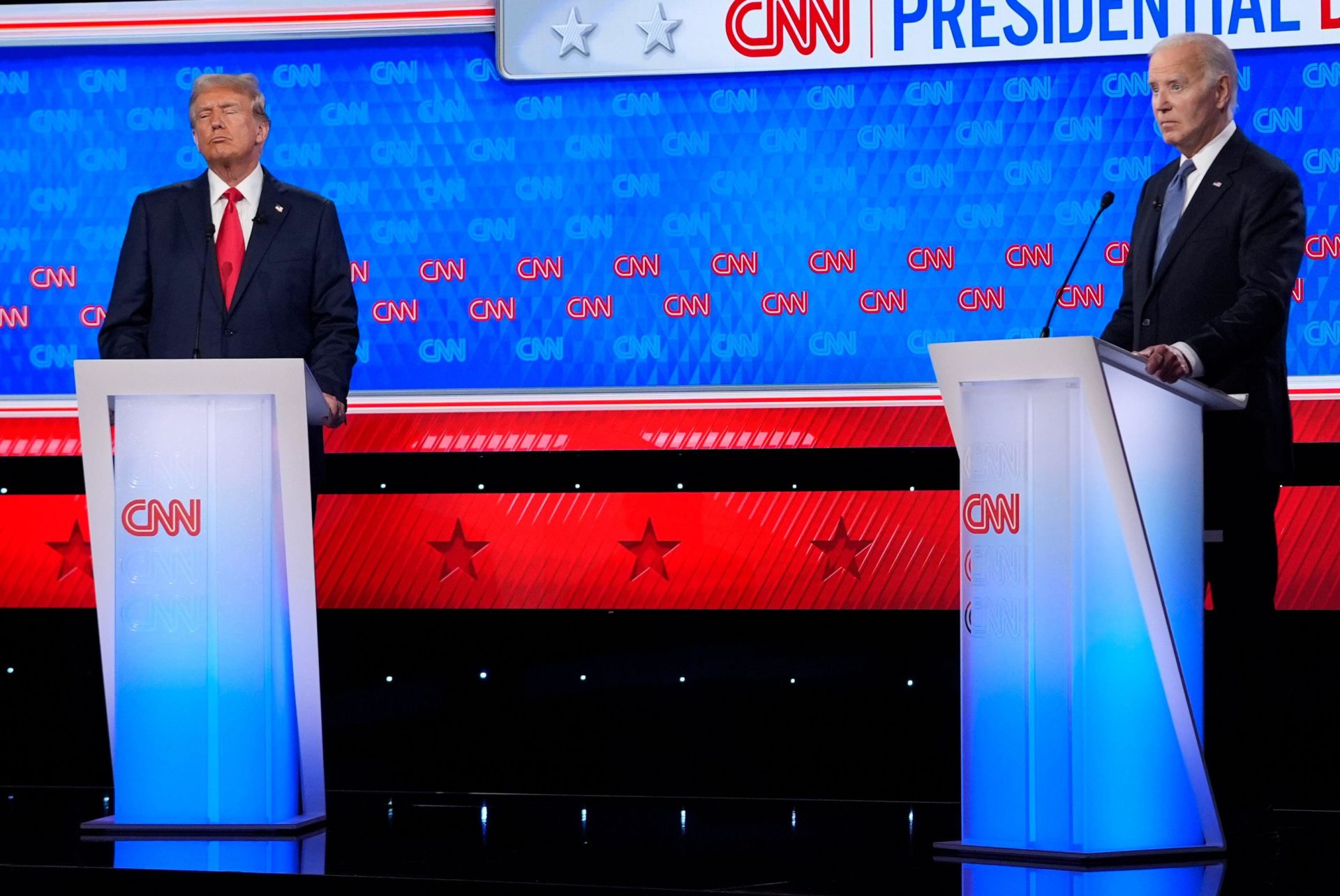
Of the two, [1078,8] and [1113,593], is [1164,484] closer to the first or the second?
[1113,593]

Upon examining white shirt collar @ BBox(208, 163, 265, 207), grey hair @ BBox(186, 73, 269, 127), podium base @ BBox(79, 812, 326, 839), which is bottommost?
podium base @ BBox(79, 812, 326, 839)

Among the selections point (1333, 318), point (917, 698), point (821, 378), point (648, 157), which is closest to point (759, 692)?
point (917, 698)

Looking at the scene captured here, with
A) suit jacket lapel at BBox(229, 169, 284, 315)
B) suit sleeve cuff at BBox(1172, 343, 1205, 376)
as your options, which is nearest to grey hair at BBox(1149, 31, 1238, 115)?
suit sleeve cuff at BBox(1172, 343, 1205, 376)

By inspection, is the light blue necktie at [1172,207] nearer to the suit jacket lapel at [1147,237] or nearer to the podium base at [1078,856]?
the suit jacket lapel at [1147,237]

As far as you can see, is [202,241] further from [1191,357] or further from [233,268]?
[1191,357]

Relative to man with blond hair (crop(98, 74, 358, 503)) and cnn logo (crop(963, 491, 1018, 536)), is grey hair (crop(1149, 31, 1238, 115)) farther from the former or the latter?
man with blond hair (crop(98, 74, 358, 503))

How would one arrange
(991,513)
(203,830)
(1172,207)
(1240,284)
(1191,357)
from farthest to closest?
(1172,207) → (1240,284) → (203,830) → (1191,357) → (991,513)

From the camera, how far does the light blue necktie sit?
121 inches

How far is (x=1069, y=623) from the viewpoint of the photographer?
257cm

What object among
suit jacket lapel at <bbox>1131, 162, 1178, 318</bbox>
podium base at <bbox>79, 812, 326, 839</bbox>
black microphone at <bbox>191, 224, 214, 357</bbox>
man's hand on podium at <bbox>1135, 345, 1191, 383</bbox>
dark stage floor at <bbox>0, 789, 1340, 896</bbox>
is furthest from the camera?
black microphone at <bbox>191, 224, 214, 357</bbox>

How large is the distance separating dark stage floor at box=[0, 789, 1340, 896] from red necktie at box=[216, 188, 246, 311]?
1.16 metres

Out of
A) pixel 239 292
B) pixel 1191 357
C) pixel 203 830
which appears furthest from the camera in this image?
pixel 239 292

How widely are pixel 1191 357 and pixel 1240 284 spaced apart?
321 mm

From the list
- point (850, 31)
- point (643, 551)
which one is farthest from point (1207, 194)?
point (643, 551)
